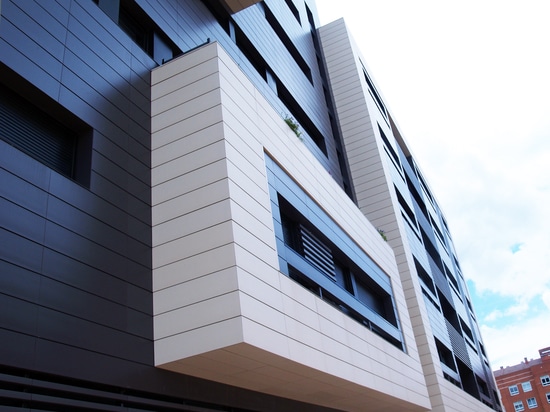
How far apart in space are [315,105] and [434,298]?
11.8m

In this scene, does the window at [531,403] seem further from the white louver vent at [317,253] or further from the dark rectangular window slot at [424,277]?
the white louver vent at [317,253]

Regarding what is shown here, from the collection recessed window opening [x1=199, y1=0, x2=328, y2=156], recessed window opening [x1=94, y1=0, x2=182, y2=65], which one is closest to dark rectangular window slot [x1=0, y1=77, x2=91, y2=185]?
recessed window opening [x1=94, y1=0, x2=182, y2=65]

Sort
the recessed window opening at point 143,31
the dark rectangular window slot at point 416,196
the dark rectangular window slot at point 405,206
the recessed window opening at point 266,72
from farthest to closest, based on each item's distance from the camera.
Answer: the dark rectangular window slot at point 416,196 → the dark rectangular window slot at point 405,206 → the recessed window opening at point 266,72 → the recessed window opening at point 143,31

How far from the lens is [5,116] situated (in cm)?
786

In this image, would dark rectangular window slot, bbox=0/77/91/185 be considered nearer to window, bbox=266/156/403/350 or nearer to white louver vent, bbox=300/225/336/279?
window, bbox=266/156/403/350

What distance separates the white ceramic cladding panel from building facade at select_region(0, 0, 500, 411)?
4 cm

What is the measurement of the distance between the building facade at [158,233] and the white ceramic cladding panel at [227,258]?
0.04 meters

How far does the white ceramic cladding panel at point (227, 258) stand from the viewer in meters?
8.35

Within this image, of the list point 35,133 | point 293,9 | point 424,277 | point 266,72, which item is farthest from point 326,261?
point 293,9

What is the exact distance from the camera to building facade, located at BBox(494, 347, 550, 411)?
81500mm

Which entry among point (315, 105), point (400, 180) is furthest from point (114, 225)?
point (400, 180)

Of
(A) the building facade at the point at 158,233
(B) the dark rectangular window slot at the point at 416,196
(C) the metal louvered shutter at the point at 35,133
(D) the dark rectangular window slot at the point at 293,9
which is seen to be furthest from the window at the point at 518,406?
(C) the metal louvered shutter at the point at 35,133

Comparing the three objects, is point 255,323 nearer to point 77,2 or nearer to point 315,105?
point 77,2

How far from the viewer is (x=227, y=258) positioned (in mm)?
8539
